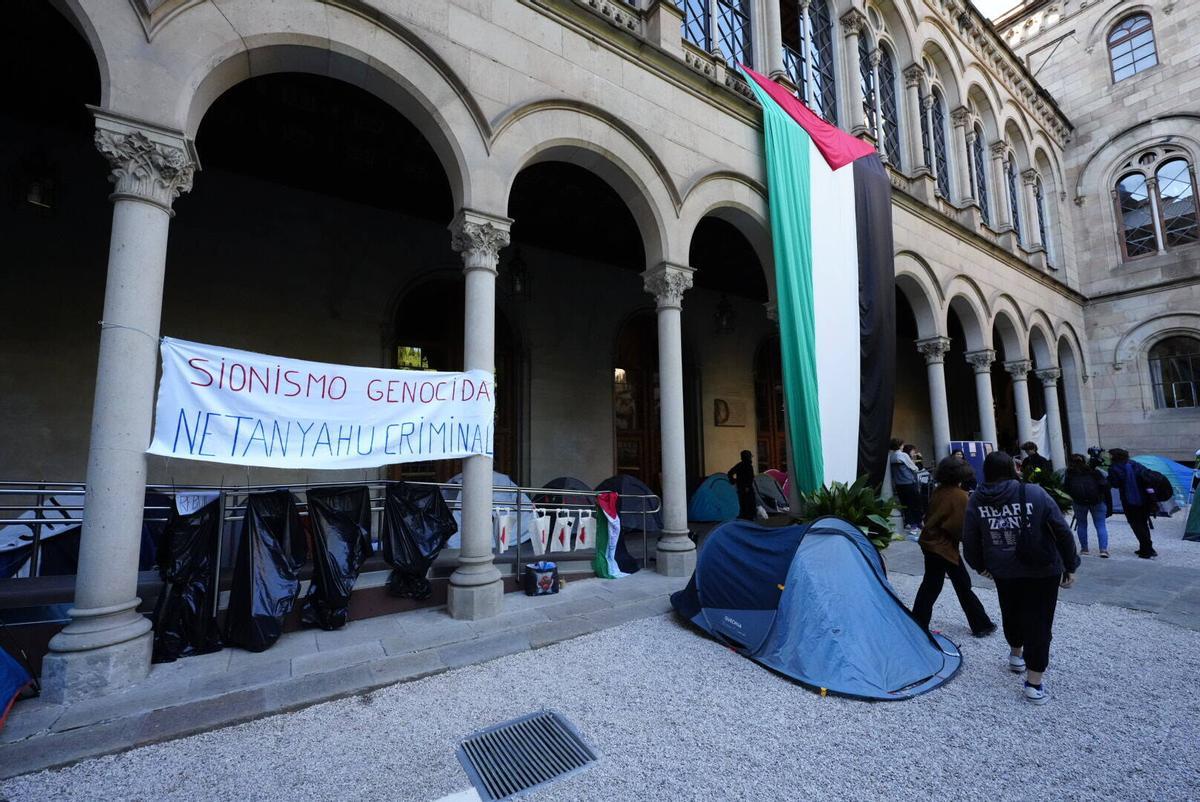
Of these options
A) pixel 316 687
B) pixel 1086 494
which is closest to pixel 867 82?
pixel 1086 494

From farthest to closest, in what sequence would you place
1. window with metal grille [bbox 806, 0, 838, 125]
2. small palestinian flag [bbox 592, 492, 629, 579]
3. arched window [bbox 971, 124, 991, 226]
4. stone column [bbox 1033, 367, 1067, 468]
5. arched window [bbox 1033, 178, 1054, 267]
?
arched window [bbox 1033, 178, 1054, 267] → stone column [bbox 1033, 367, 1067, 468] → arched window [bbox 971, 124, 991, 226] → window with metal grille [bbox 806, 0, 838, 125] → small palestinian flag [bbox 592, 492, 629, 579]

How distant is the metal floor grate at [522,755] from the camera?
2932mm

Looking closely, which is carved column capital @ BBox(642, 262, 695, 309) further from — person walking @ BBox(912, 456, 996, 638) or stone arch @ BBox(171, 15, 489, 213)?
person walking @ BBox(912, 456, 996, 638)

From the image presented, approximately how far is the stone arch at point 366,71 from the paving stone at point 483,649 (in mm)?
4537

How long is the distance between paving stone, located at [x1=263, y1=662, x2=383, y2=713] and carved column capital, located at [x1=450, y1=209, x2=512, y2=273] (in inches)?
163

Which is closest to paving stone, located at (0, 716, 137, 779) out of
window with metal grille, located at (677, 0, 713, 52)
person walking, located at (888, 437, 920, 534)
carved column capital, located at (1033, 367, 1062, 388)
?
window with metal grille, located at (677, 0, 713, 52)

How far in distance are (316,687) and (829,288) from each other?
30.8ft

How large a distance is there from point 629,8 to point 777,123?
3099 millimetres

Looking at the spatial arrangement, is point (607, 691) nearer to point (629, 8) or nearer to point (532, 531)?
point (532, 531)

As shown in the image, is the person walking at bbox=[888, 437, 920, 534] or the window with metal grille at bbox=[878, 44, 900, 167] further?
the window with metal grille at bbox=[878, 44, 900, 167]

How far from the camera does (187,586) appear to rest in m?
4.46

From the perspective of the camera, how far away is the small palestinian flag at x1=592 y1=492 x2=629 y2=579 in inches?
281

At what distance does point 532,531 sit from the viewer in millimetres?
6848

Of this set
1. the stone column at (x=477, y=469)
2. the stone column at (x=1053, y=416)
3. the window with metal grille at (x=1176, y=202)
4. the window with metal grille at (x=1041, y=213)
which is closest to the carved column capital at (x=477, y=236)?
the stone column at (x=477, y=469)
